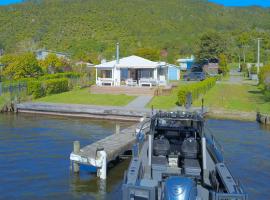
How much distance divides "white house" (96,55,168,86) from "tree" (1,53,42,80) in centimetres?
718

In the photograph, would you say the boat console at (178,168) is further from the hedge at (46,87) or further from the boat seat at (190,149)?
the hedge at (46,87)

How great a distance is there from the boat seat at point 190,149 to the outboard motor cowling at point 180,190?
10.4 feet

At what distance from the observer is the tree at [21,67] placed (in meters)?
44.8

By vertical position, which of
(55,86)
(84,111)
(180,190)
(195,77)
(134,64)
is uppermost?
(134,64)

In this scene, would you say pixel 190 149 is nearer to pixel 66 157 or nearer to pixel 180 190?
pixel 180 190

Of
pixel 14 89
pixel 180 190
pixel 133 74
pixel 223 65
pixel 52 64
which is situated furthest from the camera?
pixel 223 65

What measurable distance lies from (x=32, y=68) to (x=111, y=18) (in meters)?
73.4

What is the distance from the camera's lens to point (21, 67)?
45.1 metres

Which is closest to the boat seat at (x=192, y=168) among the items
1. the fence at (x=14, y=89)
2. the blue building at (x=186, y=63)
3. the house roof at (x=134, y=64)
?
the fence at (x=14, y=89)

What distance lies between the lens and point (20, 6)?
411ft

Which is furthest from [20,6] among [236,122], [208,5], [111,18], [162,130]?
[162,130]

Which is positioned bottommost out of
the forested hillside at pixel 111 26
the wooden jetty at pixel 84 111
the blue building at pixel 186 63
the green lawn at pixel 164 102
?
the wooden jetty at pixel 84 111

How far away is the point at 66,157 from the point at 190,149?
7.30m

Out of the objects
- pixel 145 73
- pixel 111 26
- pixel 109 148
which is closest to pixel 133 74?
pixel 145 73
